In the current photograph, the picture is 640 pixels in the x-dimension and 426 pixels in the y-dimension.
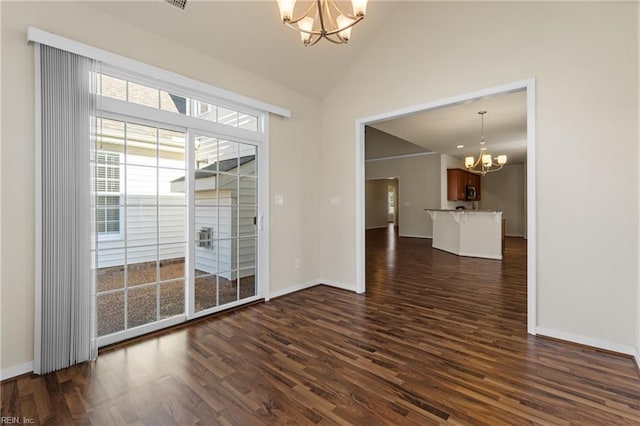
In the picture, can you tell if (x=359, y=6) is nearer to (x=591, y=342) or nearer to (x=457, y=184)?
(x=591, y=342)

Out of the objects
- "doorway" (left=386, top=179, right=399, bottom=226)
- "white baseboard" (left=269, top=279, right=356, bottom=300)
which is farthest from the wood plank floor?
"doorway" (left=386, top=179, right=399, bottom=226)

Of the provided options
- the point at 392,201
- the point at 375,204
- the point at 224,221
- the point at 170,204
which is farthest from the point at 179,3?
the point at 392,201

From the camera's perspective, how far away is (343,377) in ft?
6.86

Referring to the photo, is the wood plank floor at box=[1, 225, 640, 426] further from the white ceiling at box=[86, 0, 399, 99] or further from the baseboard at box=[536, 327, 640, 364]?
the white ceiling at box=[86, 0, 399, 99]

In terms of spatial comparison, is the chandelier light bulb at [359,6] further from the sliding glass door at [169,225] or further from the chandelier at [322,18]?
the sliding glass door at [169,225]

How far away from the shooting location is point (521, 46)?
Answer: 2.85 metres

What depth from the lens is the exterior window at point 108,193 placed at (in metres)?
2.54

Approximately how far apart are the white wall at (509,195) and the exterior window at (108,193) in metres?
11.5

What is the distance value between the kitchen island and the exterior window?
6759 millimetres

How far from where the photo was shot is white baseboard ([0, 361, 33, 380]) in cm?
205

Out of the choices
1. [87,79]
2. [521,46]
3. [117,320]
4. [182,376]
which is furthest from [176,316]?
[521,46]

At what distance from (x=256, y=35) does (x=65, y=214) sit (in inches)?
101

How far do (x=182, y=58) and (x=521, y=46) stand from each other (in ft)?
11.1

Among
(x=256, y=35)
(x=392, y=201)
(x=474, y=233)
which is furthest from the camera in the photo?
(x=392, y=201)
